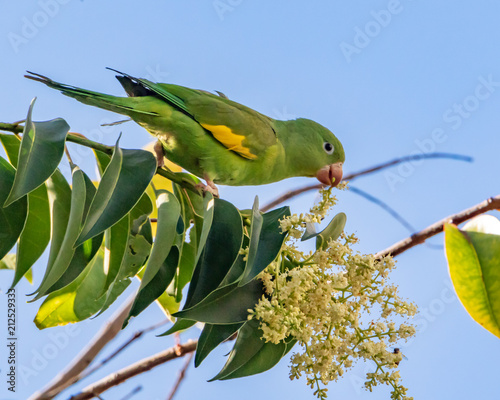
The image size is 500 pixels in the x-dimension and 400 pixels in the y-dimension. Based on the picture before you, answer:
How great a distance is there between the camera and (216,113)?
2613mm

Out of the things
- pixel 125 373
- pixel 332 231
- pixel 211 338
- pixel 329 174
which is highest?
pixel 329 174

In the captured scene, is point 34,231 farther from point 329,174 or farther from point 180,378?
point 329,174

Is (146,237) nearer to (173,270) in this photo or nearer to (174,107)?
(173,270)

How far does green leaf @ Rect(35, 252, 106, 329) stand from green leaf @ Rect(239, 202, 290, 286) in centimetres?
60

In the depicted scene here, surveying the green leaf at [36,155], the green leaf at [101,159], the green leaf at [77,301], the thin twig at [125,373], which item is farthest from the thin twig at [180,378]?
the green leaf at [36,155]

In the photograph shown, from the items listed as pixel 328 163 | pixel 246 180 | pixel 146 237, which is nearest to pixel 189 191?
pixel 146 237

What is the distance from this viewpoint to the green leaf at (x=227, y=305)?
1305 millimetres

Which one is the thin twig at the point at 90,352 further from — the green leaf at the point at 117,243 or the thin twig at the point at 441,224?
the thin twig at the point at 441,224

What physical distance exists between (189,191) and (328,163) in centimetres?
176

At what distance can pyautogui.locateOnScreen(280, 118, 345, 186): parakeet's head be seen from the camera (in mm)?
3197

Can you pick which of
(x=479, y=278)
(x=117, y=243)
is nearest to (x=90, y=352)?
(x=117, y=243)

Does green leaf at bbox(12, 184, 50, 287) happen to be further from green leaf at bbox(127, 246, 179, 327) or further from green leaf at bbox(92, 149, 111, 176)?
green leaf at bbox(127, 246, 179, 327)

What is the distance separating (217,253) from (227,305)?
13 cm

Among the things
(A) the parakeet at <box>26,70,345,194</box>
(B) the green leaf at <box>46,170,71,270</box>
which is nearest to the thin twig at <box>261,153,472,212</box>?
(A) the parakeet at <box>26,70,345,194</box>
